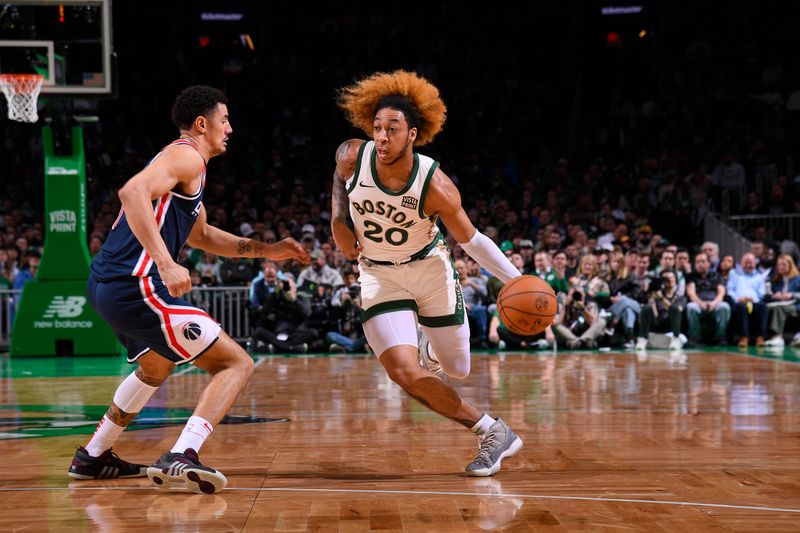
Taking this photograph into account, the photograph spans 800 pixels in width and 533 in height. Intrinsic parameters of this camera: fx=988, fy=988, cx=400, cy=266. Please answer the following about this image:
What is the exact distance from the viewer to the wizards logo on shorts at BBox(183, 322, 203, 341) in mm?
4625

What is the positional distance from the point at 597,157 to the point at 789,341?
6.74 m

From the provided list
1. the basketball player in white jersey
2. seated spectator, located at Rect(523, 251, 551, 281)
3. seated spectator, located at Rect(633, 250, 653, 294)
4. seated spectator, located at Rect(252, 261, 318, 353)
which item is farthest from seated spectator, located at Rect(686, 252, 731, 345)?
the basketball player in white jersey

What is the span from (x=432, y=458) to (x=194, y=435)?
143 centimetres

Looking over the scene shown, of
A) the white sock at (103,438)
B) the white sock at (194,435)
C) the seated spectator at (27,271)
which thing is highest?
the seated spectator at (27,271)

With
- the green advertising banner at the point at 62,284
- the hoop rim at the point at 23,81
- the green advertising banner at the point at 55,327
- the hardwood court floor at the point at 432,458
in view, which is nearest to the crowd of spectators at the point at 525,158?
the green advertising banner at the point at 62,284

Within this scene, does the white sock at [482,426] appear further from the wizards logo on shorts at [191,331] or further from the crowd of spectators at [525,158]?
the crowd of spectators at [525,158]

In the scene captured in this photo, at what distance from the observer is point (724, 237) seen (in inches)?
688

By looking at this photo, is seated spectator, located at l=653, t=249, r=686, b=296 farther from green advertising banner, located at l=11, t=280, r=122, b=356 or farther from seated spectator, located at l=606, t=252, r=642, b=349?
green advertising banner, located at l=11, t=280, r=122, b=356

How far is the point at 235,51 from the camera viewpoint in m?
24.7

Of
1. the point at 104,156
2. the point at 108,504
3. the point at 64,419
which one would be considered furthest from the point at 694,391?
the point at 104,156

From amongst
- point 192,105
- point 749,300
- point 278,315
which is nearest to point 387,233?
point 192,105

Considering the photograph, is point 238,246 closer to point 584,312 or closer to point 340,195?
point 340,195

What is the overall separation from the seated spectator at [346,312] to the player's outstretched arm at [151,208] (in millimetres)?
9892

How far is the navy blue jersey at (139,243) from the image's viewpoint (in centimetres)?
470
